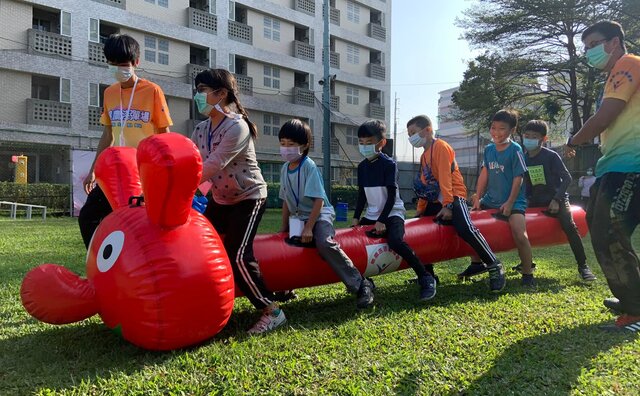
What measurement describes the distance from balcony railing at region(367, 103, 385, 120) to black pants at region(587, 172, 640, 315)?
1160 inches

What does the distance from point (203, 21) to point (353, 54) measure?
10.9 metres

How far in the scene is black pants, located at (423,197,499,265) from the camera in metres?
4.64

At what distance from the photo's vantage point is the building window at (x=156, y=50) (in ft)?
72.5

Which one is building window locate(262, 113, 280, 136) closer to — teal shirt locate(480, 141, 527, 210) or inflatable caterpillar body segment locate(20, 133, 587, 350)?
teal shirt locate(480, 141, 527, 210)

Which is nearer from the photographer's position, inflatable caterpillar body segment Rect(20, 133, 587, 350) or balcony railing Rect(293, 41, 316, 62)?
inflatable caterpillar body segment Rect(20, 133, 587, 350)

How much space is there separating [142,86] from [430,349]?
2.84m

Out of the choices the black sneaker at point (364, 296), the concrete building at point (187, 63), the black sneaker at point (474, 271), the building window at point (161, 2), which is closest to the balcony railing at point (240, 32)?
the concrete building at point (187, 63)

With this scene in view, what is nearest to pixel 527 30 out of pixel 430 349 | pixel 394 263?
pixel 394 263

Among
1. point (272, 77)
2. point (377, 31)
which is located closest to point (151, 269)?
point (272, 77)

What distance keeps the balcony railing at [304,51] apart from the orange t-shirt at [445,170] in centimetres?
2475

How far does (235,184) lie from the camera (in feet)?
11.2

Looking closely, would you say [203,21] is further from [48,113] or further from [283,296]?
[283,296]

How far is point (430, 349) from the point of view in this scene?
300 centimetres

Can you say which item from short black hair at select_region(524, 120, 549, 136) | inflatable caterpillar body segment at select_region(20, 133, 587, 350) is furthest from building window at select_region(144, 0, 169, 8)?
inflatable caterpillar body segment at select_region(20, 133, 587, 350)
